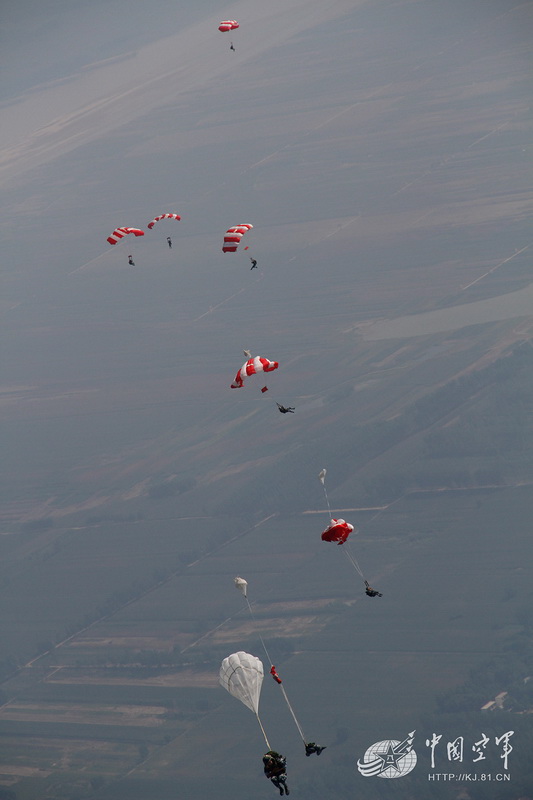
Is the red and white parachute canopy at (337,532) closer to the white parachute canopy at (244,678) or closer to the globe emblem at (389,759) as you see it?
the white parachute canopy at (244,678)

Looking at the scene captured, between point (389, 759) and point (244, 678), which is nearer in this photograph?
point (244, 678)

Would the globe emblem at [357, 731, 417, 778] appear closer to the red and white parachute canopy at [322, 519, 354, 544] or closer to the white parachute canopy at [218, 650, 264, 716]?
the red and white parachute canopy at [322, 519, 354, 544]

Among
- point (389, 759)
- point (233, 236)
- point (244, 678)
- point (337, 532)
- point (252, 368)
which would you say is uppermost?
point (233, 236)

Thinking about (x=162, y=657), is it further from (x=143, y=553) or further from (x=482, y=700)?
(x=482, y=700)

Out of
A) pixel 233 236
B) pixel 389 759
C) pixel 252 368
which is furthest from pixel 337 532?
pixel 389 759

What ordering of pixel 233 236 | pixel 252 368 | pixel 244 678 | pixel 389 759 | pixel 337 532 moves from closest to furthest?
pixel 244 678 → pixel 337 532 → pixel 252 368 → pixel 233 236 → pixel 389 759

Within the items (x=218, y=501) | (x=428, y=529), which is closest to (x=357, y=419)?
(x=218, y=501)

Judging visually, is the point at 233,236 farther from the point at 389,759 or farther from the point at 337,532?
the point at 389,759
